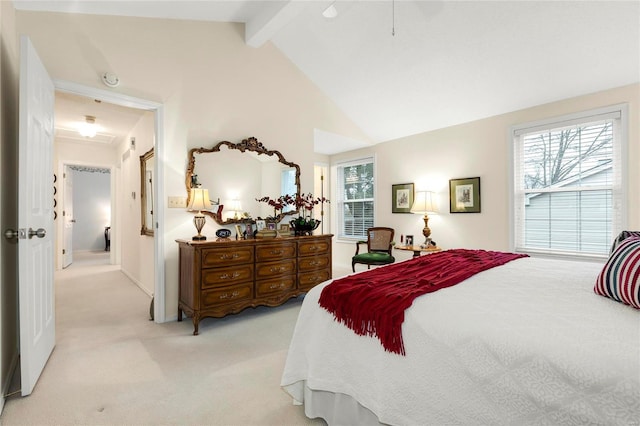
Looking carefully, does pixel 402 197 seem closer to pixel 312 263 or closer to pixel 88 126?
pixel 312 263

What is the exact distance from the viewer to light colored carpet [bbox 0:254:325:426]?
1697 mm

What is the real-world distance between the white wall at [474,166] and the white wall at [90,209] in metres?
8.01

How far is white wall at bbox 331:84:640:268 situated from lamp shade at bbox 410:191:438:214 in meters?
0.24

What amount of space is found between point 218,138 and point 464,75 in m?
2.86

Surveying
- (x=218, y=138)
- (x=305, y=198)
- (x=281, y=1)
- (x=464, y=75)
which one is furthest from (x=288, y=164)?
(x=464, y=75)

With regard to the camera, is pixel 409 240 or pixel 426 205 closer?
pixel 426 205

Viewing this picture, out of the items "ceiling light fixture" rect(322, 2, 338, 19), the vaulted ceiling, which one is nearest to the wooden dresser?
the vaulted ceiling

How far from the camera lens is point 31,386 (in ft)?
6.15

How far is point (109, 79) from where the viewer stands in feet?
9.20

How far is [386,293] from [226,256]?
1.95 m

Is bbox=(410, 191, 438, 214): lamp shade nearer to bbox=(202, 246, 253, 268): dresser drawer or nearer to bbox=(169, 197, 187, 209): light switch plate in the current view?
bbox=(202, 246, 253, 268): dresser drawer

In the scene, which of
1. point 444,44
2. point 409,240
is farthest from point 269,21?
point 409,240

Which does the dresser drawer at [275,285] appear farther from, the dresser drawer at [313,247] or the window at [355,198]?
the window at [355,198]

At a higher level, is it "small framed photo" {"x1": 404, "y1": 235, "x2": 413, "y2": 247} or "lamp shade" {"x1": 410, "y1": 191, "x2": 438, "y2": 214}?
"lamp shade" {"x1": 410, "y1": 191, "x2": 438, "y2": 214}
